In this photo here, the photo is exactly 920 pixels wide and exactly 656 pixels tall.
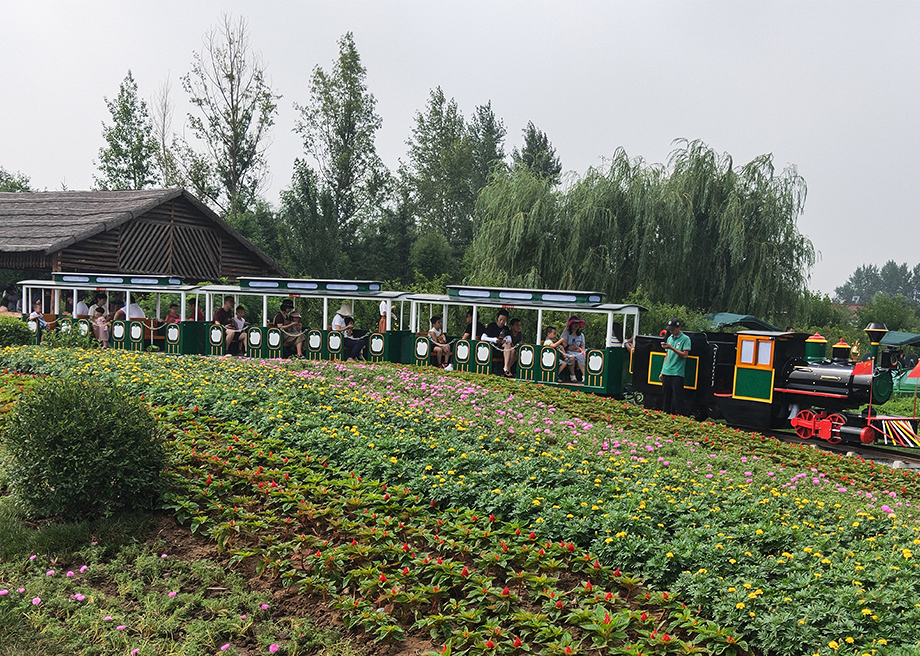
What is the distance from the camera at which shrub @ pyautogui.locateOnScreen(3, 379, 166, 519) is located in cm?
623

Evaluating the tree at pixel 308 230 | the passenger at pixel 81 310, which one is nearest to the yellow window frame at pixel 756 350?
the passenger at pixel 81 310

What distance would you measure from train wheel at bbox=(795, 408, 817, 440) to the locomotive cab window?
102cm

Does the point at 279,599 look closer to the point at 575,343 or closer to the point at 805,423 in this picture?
the point at 805,423

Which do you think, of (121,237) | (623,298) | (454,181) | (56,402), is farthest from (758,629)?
(454,181)

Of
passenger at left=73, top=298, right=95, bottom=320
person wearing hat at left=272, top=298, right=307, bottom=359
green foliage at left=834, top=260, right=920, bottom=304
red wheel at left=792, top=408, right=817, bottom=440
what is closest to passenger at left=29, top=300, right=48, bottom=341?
passenger at left=73, top=298, right=95, bottom=320

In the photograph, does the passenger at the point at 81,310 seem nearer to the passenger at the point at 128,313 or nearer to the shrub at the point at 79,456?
the passenger at the point at 128,313

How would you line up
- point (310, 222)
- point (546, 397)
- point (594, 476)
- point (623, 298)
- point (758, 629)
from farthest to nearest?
point (310, 222) → point (623, 298) → point (546, 397) → point (594, 476) → point (758, 629)

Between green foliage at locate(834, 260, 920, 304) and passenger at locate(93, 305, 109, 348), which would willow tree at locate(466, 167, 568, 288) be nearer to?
passenger at locate(93, 305, 109, 348)

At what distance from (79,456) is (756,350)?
11.3 metres

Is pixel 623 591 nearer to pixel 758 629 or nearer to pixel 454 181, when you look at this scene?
pixel 758 629

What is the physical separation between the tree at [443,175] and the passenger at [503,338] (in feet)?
121

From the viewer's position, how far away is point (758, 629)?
14.5ft

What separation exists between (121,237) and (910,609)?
2918cm

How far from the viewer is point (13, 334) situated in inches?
727
